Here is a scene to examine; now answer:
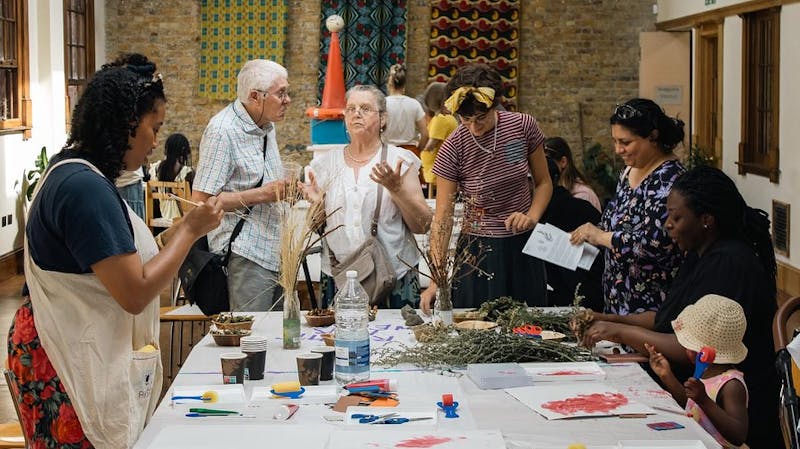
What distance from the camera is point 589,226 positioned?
4344 millimetres

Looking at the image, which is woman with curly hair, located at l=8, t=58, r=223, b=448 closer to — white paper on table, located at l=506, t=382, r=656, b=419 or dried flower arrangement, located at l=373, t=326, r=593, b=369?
dried flower arrangement, located at l=373, t=326, r=593, b=369

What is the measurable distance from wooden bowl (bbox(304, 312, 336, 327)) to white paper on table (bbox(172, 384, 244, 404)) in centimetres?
87

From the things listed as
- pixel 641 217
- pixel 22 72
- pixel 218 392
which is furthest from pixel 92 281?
pixel 22 72

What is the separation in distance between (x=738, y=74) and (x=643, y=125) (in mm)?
7338

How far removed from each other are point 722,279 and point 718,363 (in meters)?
0.31

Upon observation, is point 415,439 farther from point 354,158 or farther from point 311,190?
point 354,158

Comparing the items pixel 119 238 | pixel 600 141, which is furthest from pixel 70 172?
pixel 600 141

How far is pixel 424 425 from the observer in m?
2.66

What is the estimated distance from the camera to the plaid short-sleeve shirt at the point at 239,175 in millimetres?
4414

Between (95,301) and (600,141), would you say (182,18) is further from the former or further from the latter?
(95,301)

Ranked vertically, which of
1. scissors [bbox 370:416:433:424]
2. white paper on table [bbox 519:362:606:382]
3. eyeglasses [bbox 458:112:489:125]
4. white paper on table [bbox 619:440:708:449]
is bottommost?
white paper on table [bbox 619:440:708:449]

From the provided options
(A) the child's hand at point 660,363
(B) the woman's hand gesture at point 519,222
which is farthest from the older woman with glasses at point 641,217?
(A) the child's hand at point 660,363

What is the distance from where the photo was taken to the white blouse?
4.44 m

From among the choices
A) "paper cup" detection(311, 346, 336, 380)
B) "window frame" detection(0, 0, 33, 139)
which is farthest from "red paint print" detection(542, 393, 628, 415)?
"window frame" detection(0, 0, 33, 139)
